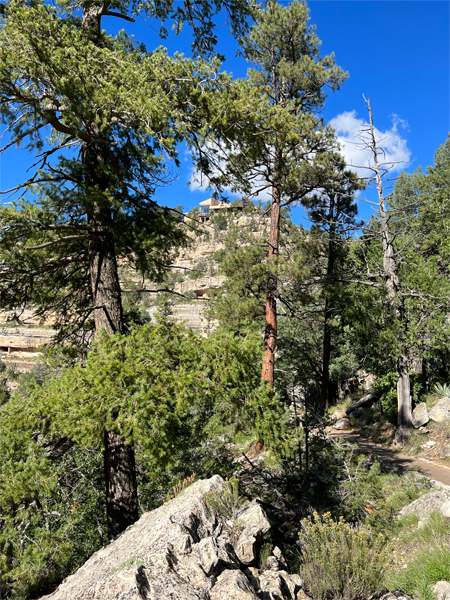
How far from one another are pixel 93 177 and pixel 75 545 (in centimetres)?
509

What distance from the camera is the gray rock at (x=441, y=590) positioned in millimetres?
3273

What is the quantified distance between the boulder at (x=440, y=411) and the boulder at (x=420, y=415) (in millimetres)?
148

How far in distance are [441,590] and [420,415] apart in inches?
372

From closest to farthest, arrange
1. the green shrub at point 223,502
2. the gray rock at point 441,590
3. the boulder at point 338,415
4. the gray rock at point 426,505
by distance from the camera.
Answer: the gray rock at point 441,590 → the green shrub at point 223,502 → the gray rock at point 426,505 → the boulder at point 338,415

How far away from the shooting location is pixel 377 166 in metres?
12.2

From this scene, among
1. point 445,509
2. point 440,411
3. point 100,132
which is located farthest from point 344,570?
point 440,411

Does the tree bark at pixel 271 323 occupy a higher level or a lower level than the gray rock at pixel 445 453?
higher

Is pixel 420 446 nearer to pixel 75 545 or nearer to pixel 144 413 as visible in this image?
pixel 75 545

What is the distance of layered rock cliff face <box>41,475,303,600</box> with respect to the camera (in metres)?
2.52

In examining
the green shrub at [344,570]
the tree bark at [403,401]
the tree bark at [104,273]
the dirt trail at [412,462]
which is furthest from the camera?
the tree bark at [403,401]

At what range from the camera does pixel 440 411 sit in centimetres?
1143

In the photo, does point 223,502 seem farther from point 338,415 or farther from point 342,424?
point 338,415

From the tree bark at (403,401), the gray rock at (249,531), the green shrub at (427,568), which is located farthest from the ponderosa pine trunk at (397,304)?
the gray rock at (249,531)

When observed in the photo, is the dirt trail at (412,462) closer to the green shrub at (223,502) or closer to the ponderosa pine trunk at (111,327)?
the green shrub at (223,502)
